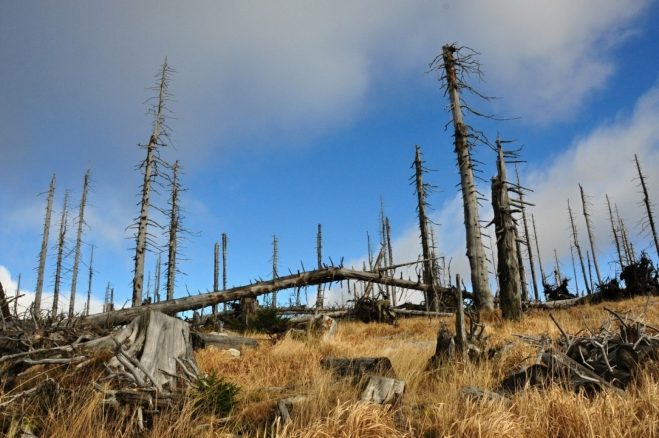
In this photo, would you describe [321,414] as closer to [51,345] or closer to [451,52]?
[51,345]

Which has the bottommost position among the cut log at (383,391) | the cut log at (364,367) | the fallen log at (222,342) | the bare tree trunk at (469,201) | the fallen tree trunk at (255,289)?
the cut log at (383,391)

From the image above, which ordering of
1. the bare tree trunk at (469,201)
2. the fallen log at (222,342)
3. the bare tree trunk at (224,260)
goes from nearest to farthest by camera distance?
the fallen log at (222,342)
the bare tree trunk at (469,201)
the bare tree trunk at (224,260)

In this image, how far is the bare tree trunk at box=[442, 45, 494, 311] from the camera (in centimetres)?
1400

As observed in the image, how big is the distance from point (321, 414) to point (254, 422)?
27.2 inches

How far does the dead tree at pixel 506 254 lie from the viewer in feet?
37.8

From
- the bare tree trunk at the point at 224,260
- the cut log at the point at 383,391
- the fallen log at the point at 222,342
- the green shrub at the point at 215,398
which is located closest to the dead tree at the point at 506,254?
the fallen log at the point at 222,342

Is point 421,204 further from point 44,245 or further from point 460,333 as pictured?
point 44,245

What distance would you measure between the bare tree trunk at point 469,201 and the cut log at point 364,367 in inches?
346

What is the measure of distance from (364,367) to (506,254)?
7928mm

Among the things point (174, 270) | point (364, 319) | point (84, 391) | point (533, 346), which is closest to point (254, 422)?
point (84, 391)

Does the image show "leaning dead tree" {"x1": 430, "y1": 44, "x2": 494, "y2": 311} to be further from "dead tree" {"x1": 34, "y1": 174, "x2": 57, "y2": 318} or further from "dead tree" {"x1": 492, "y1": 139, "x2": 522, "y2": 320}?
"dead tree" {"x1": 34, "y1": 174, "x2": 57, "y2": 318}

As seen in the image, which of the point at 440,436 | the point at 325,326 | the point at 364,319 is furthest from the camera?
the point at 364,319

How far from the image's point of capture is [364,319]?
14781mm

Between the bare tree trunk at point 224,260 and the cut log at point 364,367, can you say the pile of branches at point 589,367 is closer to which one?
the cut log at point 364,367
